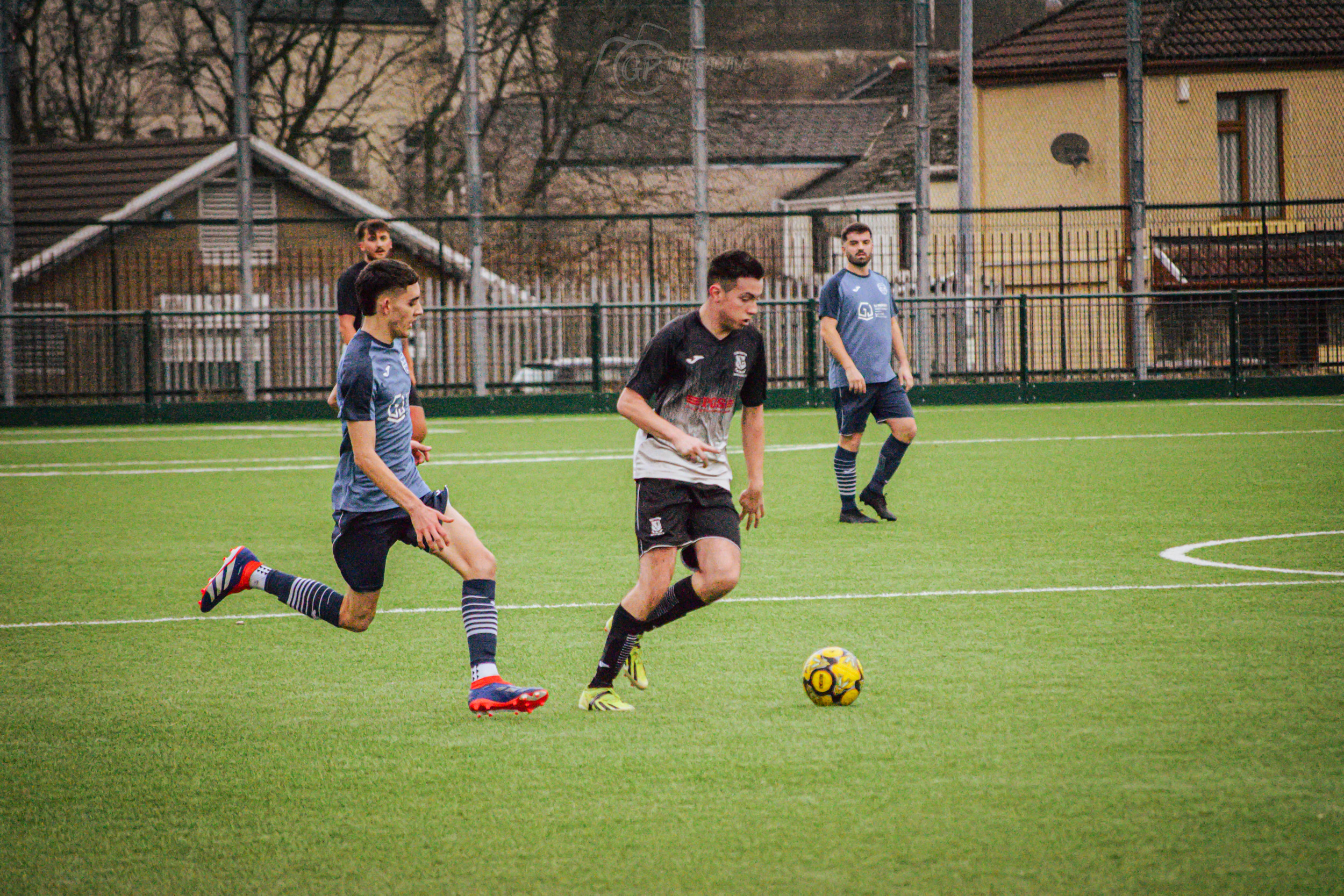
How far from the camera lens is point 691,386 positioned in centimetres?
589

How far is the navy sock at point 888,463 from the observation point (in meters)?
11.1

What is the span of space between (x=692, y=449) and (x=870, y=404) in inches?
229

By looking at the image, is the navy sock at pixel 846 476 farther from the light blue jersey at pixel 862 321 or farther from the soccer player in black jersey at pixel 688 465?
the soccer player in black jersey at pixel 688 465

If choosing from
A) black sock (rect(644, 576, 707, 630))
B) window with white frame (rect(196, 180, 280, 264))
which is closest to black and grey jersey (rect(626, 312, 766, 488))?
black sock (rect(644, 576, 707, 630))

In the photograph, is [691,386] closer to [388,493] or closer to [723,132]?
[388,493]

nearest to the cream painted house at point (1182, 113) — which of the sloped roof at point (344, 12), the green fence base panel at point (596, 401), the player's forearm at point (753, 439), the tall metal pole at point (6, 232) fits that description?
the green fence base panel at point (596, 401)

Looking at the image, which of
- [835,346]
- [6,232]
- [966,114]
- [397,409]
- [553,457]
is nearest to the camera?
[397,409]

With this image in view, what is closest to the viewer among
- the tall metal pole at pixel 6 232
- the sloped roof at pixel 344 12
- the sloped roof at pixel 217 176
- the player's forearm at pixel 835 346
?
the player's forearm at pixel 835 346

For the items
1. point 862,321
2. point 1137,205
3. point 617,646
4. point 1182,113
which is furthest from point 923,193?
point 617,646

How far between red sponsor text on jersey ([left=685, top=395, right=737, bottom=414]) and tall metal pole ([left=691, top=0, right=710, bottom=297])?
18.3 m

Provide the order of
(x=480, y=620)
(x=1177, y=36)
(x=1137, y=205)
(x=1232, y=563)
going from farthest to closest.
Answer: (x=1177, y=36), (x=1137, y=205), (x=1232, y=563), (x=480, y=620)

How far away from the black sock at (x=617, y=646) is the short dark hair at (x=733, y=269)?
1260 millimetres


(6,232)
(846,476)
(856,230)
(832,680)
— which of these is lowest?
(832,680)

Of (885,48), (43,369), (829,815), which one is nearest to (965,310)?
(43,369)
